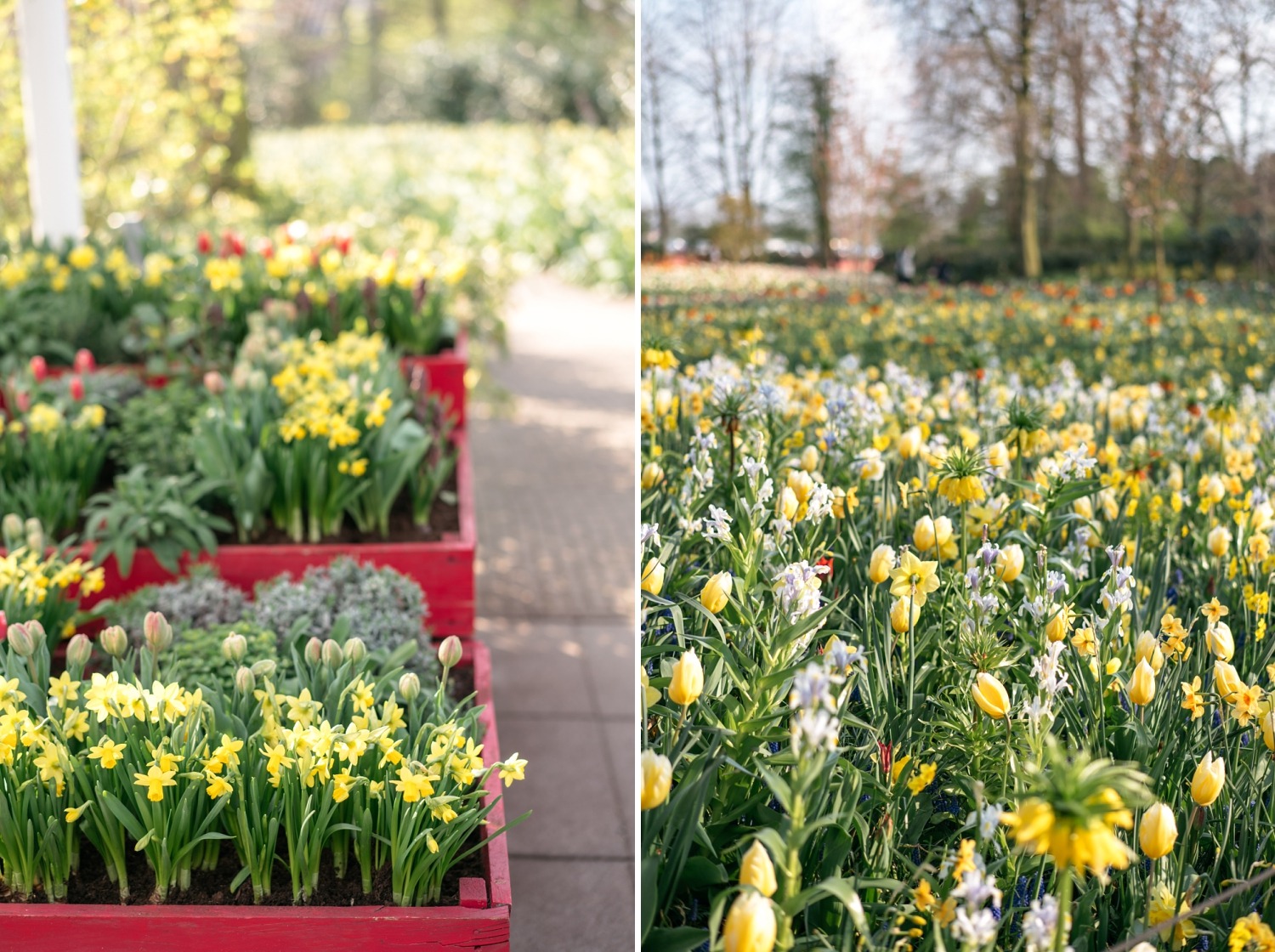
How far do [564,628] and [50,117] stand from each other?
3151 millimetres

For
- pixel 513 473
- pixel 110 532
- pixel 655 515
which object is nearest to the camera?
pixel 655 515

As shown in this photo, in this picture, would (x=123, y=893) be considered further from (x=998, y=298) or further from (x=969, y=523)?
(x=998, y=298)

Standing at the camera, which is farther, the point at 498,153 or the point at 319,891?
the point at 498,153

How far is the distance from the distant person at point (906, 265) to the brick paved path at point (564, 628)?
1240 millimetres

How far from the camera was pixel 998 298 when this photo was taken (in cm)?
511

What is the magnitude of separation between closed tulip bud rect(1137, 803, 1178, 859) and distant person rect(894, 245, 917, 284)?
4.12 metres

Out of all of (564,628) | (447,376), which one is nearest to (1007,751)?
(564,628)

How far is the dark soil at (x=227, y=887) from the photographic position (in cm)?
176

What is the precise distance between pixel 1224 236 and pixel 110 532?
177 inches

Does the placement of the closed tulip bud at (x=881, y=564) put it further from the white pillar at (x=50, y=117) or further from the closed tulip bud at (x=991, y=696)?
the white pillar at (x=50, y=117)

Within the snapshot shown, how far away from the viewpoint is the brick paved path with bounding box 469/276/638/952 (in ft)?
8.85

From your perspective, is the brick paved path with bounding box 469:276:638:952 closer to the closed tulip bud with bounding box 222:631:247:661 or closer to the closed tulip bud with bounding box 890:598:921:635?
the closed tulip bud with bounding box 890:598:921:635

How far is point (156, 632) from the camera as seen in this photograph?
1.87 metres

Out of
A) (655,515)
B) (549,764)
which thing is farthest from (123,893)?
(549,764)
